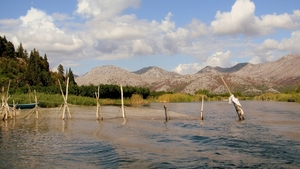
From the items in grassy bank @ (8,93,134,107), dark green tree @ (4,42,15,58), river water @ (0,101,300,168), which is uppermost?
dark green tree @ (4,42,15,58)

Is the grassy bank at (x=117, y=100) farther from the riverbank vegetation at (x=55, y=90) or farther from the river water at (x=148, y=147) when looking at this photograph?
the river water at (x=148, y=147)

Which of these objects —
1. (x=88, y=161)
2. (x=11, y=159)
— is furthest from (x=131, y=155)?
(x=11, y=159)

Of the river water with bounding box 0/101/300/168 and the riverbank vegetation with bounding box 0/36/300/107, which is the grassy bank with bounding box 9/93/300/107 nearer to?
the riverbank vegetation with bounding box 0/36/300/107

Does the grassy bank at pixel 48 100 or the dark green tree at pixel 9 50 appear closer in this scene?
the grassy bank at pixel 48 100

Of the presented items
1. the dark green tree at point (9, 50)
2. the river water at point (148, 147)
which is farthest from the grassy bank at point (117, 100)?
the dark green tree at point (9, 50)

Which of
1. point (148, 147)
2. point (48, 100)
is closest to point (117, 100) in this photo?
point (48, 100)

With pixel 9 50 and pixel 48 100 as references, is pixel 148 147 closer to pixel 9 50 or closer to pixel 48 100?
pixel 48 100

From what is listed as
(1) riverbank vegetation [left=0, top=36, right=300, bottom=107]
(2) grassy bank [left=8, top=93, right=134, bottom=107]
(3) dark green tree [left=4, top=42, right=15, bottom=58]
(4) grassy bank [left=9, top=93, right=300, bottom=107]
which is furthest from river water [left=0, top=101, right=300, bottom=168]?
(3) dark green tree [left=4, top=42, right=15, bottom=58]

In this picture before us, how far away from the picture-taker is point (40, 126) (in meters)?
26.7

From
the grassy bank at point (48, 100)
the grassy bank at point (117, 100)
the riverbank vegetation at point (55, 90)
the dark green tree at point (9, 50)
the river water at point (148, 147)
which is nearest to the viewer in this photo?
the river water at point (148, 147)

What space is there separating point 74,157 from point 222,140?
899cm

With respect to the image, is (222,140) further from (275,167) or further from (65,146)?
(65,146)

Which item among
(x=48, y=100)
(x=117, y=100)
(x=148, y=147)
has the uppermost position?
(x=48, y=100)

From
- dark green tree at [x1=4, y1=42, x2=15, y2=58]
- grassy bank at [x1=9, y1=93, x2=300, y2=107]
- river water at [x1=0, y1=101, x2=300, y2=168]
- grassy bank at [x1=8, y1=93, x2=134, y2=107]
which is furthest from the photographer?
dark green tree at [x1=4, y1=42, x2=15, y2=58]
